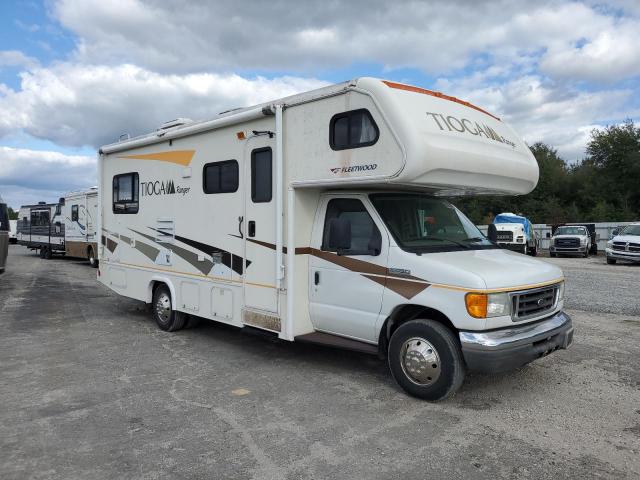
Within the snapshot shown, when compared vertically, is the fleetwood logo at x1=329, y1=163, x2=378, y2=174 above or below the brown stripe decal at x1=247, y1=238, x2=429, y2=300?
above

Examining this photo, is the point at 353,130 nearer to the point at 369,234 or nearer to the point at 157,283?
the point at 369,234

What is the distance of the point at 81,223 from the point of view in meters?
21.8

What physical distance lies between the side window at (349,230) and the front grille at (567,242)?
24430 mm

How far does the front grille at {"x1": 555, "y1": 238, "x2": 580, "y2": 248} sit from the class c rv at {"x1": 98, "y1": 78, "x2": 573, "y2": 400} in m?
22.6

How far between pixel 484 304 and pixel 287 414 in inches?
81.6

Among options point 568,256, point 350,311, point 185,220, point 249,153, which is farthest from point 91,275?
point 568,256

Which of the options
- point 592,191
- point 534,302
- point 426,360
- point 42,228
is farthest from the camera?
point 592,191

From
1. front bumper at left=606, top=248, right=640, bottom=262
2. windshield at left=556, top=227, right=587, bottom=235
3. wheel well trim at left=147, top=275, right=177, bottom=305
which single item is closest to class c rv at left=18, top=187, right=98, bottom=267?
wheel well trim at left=147, top=275, right=177, bottom=305

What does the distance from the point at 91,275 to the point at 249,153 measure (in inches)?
535

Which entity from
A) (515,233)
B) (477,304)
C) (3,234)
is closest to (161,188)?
(477,304)

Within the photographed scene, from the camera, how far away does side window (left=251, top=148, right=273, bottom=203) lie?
662 cm

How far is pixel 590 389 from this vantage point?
566 centimetres

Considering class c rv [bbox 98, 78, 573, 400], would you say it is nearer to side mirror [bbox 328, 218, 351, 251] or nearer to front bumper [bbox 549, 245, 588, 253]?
side mirror [bbox 328, 218, 351, 251]

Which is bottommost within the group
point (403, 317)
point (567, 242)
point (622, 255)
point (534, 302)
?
point (622, 255)
